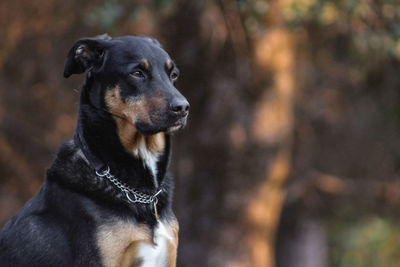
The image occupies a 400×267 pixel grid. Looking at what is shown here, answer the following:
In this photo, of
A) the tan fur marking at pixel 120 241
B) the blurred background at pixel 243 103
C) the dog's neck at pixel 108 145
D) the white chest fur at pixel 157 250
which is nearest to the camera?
the tan fur marking at pixel 120 241

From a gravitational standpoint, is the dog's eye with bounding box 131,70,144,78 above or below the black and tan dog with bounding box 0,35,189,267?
above

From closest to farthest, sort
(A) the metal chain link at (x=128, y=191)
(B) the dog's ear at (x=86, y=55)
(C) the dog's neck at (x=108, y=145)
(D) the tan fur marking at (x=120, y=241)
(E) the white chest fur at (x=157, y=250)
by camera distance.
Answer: (D) the tan fur marking at (x=120, y=241) → (E) the white chest fur at (x=157, y=250) → (A) the metal chain link at (x=128, y=191) → (C) the dog's neck at (x=108, y=145) → (B) the dog's ear at (x=86, y=55)

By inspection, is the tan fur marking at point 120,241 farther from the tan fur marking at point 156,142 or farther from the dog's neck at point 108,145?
the tan fur marking at point 156,142

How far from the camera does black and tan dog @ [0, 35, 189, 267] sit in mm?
4496

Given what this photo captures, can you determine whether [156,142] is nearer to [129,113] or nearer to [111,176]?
[129,113]

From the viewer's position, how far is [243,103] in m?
11.3

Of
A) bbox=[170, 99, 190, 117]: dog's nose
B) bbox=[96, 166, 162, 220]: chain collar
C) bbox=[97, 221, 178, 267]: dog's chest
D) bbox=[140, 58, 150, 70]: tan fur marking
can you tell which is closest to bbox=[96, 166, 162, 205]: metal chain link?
bbox=[96, 166, 162, 220]: chain collar

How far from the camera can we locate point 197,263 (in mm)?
11492

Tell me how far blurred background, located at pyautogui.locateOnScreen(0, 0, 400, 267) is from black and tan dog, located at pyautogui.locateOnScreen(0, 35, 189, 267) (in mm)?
4006

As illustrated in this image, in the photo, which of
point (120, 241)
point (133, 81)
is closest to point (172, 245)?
point (120, 241)

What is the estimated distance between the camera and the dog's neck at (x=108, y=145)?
15.9ft

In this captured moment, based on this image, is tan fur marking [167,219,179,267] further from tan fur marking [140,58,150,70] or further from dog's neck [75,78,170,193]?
tan fur marking [140,58,150,70]

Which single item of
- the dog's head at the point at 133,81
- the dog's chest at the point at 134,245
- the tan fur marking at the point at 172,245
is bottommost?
the tan fur marking at the point at 172,245

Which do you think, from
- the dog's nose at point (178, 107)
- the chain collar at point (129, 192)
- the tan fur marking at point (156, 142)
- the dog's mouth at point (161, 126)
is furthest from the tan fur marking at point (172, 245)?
the dog's nose at point (178, 107)
